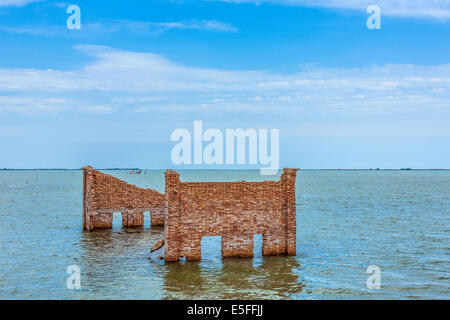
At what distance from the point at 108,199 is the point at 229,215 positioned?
45.6 ft

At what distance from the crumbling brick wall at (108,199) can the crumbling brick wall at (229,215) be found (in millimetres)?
10553

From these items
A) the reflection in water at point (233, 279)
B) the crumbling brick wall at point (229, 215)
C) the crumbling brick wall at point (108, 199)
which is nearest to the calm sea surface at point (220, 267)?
the reflection in water at point (233, 279)

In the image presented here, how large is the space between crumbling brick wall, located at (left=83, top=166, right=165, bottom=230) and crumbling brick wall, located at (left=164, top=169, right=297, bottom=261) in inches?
415

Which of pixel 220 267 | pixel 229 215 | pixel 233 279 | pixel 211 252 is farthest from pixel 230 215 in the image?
pixel 211 252

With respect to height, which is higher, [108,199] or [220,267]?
[108,199]

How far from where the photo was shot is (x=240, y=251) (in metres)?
24.6

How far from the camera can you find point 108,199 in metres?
34.8

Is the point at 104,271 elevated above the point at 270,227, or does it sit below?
below

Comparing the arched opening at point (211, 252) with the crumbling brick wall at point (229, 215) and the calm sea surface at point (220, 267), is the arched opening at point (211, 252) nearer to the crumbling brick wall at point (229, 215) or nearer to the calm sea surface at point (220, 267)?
the calm sea surface at point (220, 267)

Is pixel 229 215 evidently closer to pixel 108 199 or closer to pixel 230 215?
pixel 230 215
